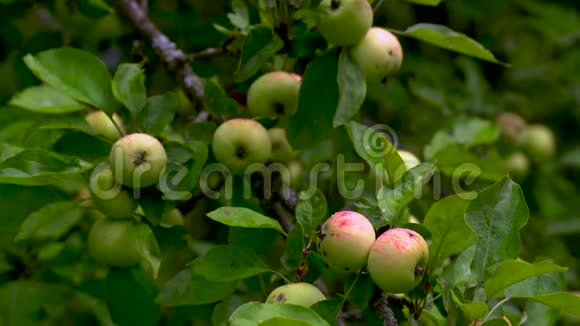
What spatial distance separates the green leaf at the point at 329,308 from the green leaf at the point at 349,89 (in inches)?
14.0

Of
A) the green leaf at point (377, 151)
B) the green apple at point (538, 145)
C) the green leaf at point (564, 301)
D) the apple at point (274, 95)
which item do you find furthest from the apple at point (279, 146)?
the green apple at point (538, 145)

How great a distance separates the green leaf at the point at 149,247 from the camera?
1385 mm

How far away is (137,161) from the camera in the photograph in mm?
1391

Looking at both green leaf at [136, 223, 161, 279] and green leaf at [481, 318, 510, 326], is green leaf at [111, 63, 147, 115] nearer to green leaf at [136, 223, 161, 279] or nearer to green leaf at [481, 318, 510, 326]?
green leaf at [136, 223, 161, 279]

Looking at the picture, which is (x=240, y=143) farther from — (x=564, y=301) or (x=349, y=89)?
(x=564, y=301)

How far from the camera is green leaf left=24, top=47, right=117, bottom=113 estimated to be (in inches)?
60.8

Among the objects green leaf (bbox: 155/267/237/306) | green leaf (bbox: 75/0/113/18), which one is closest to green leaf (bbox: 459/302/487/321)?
green leaf (bbox: 155/267/237/306)

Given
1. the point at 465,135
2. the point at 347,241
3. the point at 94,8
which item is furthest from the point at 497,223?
the point at 94,8

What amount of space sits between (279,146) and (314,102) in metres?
0.16

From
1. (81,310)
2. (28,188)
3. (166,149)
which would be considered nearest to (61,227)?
(28,188)

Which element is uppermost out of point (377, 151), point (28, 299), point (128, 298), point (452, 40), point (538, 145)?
point (452, 40)

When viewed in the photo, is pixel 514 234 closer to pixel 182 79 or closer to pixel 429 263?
pixel 429 263

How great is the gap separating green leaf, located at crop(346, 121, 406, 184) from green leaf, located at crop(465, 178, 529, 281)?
20 centimetres

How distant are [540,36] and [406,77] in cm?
99
